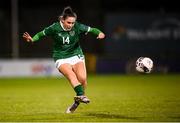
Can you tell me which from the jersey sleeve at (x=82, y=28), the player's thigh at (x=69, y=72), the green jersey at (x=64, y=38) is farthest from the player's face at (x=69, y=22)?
the player's thigh at (x=69, y=72)

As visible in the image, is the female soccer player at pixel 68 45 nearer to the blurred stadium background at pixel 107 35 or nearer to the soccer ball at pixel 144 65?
the soccer ball at pixel 144 65

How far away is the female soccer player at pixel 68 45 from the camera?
12586mm

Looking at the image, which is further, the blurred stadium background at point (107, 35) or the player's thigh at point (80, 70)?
the blurred stadium background at point (107, 35)

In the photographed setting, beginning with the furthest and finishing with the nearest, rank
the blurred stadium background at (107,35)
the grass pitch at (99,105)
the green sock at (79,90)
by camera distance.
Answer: the blurred stadium background at (107,35) → the green sock at (79,90) → the grass pitch at (99,105)

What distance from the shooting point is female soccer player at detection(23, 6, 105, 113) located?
1259cm

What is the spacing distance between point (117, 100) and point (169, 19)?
53.0 ft

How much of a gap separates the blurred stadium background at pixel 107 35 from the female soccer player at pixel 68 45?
1610 centimetres

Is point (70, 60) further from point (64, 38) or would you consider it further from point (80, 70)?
point (64, 38)

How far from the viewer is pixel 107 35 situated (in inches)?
1240

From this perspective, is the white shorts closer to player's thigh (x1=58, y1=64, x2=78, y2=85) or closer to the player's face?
player's thigh (x1=58, y1=64, x2=78, y2=85)

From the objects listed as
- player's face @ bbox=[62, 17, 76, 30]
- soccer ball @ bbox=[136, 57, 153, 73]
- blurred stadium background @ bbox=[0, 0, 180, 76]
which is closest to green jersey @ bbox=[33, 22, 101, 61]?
player's face @ bbox=[62, 17, 76, 30]

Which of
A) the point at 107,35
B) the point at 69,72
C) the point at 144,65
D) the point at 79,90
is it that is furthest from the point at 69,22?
the point at 107,35

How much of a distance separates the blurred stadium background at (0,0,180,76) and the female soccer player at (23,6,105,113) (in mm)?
16101

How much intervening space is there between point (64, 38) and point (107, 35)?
61.8 ft
